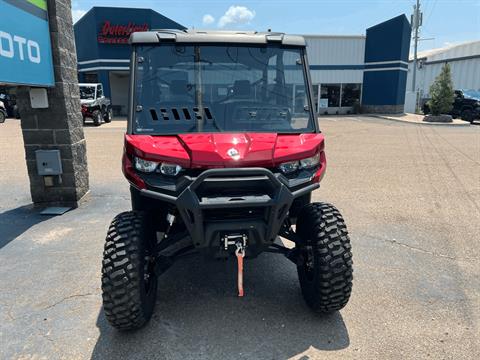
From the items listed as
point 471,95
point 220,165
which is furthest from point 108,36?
point 220,165

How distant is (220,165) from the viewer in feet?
8.97

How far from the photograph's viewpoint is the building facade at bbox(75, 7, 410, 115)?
25.0 meters

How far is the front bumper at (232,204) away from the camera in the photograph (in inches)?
104

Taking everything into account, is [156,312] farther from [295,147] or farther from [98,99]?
[98,99]

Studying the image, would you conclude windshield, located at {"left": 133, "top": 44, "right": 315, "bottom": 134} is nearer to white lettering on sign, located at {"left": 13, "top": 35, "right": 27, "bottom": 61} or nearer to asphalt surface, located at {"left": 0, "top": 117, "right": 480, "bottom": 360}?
asphalt surface, located at {"left": 0, "top": 117, "right": 480, "bottom": 360}

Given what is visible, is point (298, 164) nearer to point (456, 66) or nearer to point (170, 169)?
point (170, 169)

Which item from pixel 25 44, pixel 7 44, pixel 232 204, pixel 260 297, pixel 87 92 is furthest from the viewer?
pixel 87 92

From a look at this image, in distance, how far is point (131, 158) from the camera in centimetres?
294

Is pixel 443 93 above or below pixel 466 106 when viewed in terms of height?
above

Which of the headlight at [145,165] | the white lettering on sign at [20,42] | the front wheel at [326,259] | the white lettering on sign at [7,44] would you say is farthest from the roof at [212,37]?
the white lettering on sign at [20,42]

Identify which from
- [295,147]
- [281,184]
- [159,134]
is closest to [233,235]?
[281,184]

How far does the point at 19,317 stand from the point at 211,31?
119 inches

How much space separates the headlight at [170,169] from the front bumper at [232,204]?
16 cm

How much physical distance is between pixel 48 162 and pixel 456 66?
42.8 m
